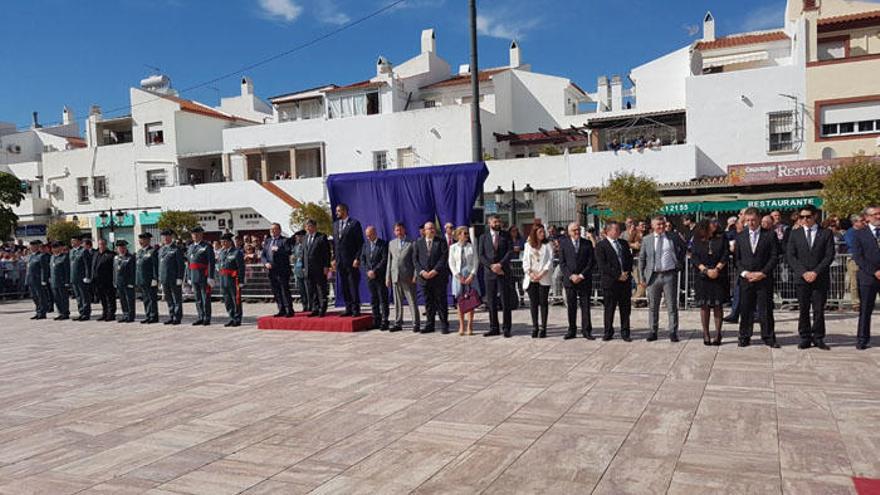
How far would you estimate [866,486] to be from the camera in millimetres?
3811

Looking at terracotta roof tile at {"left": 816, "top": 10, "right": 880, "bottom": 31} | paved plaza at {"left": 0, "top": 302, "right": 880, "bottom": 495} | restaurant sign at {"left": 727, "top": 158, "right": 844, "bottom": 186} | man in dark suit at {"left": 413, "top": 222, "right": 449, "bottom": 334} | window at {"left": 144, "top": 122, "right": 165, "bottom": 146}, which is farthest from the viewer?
window at {"left": 144, "top": 122, "right": 165, "bottom": 146}

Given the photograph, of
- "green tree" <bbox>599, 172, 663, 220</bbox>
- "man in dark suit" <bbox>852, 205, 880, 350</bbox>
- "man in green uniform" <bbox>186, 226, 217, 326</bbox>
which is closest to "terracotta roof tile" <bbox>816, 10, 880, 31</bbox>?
"green tree" <bbox>599, 172, 663, 220</bbox>

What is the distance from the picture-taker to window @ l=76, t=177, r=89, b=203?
1588 inches

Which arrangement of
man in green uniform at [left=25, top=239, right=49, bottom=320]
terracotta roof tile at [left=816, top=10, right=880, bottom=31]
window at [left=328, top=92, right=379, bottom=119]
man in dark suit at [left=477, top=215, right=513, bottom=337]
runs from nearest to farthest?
man in dark suit at [left=477, top=215, right=513, bottom=337] → man in green uniform at [left=25, top=239, right=49, bottom=320] → terracotta roof tile at [left=816, top=10, right=880, bottom=31] → window at [left=328, top=92, right=379, bottom=119]

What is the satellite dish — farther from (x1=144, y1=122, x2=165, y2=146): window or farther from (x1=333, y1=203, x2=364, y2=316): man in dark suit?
(x1=144, y1=122, x2=165, y2=146): window

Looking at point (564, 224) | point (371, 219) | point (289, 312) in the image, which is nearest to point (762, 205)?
point (564, 224)

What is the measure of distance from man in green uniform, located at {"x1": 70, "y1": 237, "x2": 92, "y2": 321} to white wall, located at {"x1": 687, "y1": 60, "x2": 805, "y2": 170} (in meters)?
21.2

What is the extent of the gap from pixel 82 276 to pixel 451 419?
39.1 feet

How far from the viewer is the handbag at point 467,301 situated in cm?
991

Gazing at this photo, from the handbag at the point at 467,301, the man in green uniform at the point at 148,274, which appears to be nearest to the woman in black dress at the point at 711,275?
the handbag at the point at 467,301

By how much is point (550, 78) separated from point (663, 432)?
33449 millimetres

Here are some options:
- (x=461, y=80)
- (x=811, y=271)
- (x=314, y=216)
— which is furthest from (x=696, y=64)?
(x=811, y=271)

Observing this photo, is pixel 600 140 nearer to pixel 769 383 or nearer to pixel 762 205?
pixel 762 205

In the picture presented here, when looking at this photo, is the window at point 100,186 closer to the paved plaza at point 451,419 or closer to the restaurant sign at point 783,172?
the paved plaza at point 451,419
